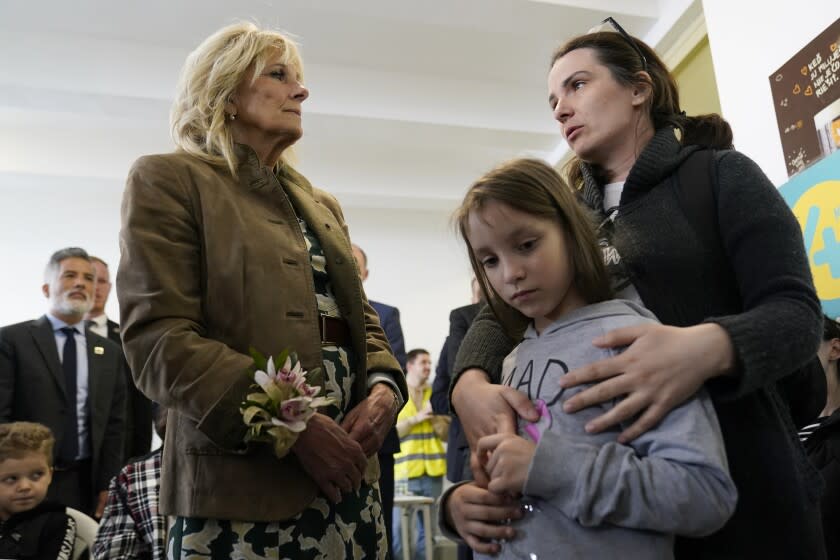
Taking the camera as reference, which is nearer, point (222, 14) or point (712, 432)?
point (712, 432)

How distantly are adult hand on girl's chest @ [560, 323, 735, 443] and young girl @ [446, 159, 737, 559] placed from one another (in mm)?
26

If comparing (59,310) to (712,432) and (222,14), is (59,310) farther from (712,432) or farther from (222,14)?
(712,432)

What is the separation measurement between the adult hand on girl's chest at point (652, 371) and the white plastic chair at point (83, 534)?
92.8 inches

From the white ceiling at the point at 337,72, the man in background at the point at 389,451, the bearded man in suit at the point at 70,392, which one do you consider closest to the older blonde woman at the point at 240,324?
the man in background at the point at 389,451

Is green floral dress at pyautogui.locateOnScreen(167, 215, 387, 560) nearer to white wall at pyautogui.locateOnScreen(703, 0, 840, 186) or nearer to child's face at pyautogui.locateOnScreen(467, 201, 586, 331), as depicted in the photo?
child's face at pyautogui.locateOnScreen(467, 201, 586, 331)

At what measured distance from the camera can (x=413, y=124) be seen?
20.7 feet

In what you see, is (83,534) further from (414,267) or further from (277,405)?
(414,267)

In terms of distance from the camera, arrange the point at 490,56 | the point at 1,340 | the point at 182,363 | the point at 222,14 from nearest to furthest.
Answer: the point at 182,363 → the point at 1,340 → the point at 222,14 → the point at 490,56

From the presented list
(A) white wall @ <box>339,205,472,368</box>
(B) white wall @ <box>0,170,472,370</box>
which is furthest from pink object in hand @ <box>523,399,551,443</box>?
(A) white wall @ <box>339,205,472,368</box>

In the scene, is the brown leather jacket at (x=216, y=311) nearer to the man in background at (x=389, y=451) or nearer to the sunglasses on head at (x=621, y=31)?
the sunglasses on head at (x=621, y=31)

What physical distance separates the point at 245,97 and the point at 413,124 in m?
4.72

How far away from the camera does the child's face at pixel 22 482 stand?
108 inches

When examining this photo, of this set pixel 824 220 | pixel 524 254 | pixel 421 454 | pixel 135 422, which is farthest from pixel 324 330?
pixel 421 454

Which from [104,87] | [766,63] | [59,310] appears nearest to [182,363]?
[766,63]
